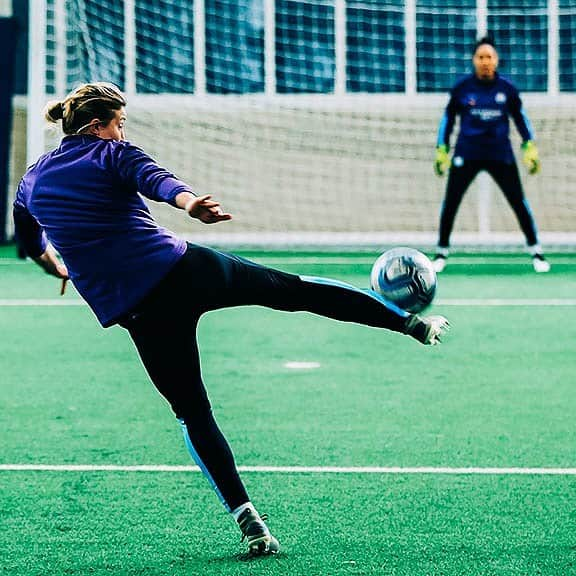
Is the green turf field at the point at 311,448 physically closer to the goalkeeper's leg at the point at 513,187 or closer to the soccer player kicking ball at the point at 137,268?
the soccer player kicking ball at the point at 137,268

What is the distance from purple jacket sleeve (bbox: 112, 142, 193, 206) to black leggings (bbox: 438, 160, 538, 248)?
884cm

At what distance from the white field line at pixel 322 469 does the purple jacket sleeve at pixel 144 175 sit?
1.91 meters

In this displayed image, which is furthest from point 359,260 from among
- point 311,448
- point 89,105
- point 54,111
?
point 89,105

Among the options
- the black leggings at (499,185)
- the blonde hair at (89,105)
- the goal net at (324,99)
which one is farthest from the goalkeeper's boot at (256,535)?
the goal net at (324,99)

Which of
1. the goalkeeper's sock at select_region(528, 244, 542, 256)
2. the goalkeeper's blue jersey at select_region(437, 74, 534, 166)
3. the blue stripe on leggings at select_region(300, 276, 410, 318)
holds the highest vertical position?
the goalkeeper's blue jersey at select_region(437, 74, 534, 166)

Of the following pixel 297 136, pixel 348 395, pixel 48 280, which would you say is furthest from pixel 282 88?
pixel 348 395

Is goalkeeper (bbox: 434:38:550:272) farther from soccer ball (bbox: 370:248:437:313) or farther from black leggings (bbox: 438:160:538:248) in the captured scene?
soccer ball (bbox: 370:248:437:313)

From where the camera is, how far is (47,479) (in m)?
5.79

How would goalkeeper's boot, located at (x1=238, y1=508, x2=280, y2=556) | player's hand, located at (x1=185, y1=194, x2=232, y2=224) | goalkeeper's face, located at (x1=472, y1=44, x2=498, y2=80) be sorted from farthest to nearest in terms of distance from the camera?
1. goalkeeper's face, located at (x1=472, y1=44, x2=498, y2=80)
2. goalkeeper's boot, located at (x1=238, y1=508, x2=280, y2=556)
3. player's hand, located at (x1=185, y1=194, x2=232, y2=224)

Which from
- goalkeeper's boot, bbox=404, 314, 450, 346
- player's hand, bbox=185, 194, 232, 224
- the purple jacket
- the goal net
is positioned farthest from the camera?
the goal net

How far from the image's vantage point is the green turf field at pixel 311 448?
15.5 ft

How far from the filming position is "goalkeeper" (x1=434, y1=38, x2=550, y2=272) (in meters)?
12.8

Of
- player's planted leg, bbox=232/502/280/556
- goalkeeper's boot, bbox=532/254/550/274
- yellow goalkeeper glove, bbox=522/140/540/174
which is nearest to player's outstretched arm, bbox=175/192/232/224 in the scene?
→ player's planted leg, bbox=232/502/280/556

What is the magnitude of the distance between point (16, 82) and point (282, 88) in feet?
10.6
